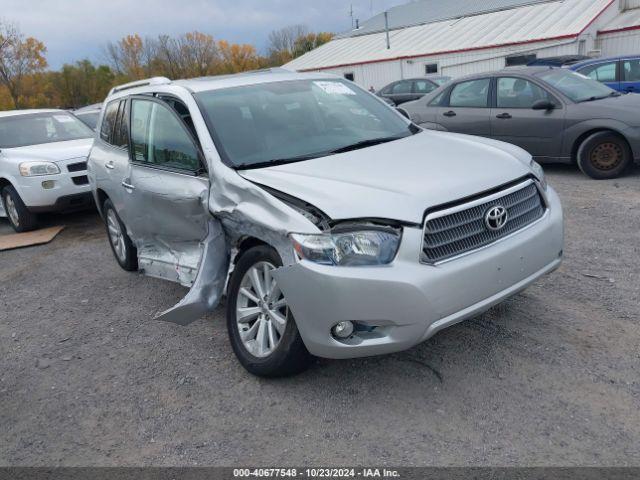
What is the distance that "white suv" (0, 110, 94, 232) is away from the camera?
791cm

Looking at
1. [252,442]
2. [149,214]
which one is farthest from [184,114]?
[252,442]

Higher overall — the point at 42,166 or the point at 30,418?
the point at 42,166

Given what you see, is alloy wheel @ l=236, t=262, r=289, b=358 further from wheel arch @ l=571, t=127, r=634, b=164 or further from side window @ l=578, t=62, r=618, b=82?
side window @ l=578, t=62, r=618, b=82

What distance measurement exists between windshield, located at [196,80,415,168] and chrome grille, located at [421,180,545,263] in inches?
43.3

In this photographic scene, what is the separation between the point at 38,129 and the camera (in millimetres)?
9055

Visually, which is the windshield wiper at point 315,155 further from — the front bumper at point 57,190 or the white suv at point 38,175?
the white suv at point 38,175

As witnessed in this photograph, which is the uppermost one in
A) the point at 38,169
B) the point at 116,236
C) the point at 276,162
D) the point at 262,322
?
the point at 276,162

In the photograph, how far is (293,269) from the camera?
9.87 ft

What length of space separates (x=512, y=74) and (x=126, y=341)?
677 centimetres

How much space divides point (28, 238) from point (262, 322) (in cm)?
588

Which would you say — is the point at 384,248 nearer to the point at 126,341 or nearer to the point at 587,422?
the point at 587,422

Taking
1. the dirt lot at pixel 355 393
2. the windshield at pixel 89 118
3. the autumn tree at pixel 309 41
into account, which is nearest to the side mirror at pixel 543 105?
the dirt lot at pixel 355 393

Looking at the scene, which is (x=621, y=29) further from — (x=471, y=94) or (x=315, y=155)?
(x=315, y=155)

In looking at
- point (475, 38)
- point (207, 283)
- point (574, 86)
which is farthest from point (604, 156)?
point (475, 38)
